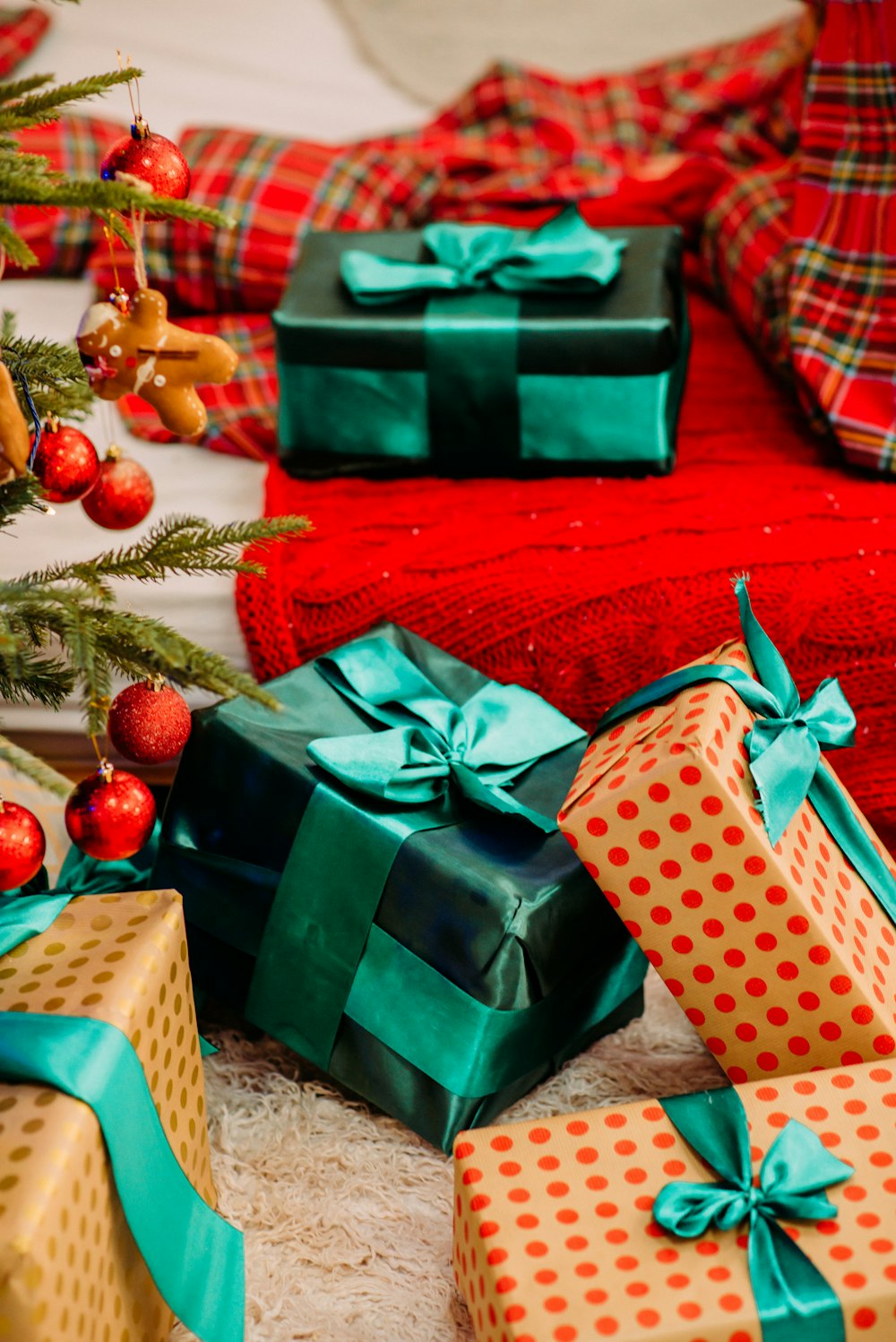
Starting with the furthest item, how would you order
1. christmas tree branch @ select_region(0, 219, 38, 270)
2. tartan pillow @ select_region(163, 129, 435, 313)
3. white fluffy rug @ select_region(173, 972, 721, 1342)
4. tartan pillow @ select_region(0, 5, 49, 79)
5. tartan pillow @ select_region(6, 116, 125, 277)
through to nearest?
1. tartan pillow @ select_region(0, 5, 49, 79)
2. tartan pillow @ select_region(6, 116, 125, 277)
3. tartan pillow @ select_region(163, 129, 435, 313)
4. white fluffy rug @ select_region(173, 972, 721, 1342)
5. christmas tree branch @ select_region(0, 219, 38, 270)

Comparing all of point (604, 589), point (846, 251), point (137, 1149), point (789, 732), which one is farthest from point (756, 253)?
point (137, 1149)

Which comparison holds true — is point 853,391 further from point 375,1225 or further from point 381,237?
point 375,1225

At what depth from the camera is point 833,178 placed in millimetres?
1405

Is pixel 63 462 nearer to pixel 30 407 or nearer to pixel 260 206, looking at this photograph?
pixel 30 407

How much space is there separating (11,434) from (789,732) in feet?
2.03

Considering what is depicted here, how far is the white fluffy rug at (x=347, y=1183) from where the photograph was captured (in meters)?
0.89

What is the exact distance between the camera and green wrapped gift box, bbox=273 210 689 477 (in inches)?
49.9

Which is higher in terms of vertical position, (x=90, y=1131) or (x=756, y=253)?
(x=756, y=253)

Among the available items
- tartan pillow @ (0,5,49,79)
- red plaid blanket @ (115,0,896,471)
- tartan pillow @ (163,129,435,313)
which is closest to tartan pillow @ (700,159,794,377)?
red plaid blanket @ (115,0,896,471)

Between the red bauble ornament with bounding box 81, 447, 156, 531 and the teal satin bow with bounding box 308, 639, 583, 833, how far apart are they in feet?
0.79

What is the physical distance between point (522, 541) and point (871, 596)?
0.36 meters

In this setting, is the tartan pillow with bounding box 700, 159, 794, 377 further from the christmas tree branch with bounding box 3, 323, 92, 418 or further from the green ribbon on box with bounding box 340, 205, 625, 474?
the christmas tree branch with bounding box 3, 323, 92, 418

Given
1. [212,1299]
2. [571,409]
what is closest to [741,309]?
[571,409]

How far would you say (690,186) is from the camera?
1.69 metres
